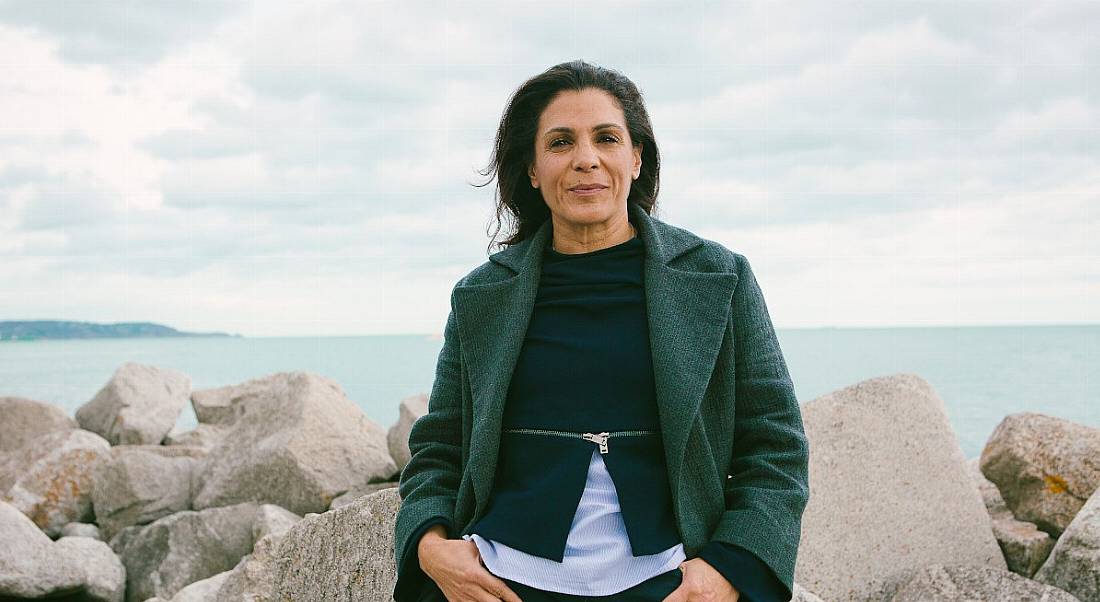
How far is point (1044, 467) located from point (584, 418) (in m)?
4.37

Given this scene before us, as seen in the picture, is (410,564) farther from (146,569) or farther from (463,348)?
(146,569)

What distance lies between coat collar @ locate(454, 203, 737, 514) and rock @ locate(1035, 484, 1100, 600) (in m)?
3.13

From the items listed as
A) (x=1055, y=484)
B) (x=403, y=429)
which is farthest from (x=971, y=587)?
(x=403, y=429)

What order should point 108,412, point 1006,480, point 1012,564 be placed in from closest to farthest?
1. point 1012,564
2. point 1006,480
3. point 108,412

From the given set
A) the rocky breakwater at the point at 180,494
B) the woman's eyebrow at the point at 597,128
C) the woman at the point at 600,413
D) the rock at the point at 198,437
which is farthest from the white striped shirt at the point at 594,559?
the rock at the point at 198,437

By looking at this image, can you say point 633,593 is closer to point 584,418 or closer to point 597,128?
point 584,418

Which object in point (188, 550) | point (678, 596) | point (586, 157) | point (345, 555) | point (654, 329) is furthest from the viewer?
point (188, 550)

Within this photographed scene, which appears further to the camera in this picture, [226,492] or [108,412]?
[108,412]

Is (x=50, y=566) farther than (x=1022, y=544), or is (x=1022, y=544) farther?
(x=50, y=566)

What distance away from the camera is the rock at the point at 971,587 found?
4.55 metres

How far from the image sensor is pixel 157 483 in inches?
328

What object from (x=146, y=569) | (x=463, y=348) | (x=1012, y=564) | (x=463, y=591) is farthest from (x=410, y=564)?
→ (x=146, y=569)

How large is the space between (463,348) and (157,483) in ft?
20.0

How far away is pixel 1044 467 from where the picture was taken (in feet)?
20.0
